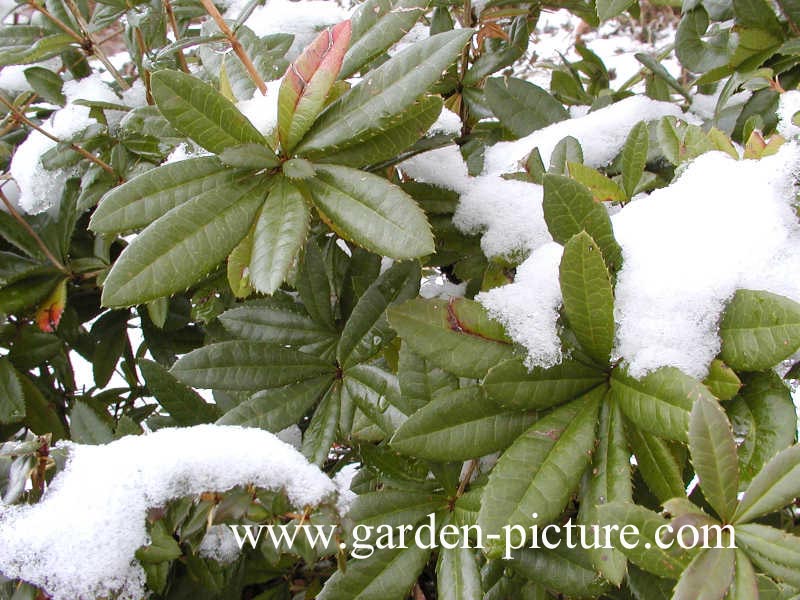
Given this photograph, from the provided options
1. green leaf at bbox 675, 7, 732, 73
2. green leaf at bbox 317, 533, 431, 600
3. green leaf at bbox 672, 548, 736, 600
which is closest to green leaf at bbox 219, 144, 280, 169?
green leaf at bbox 317, 533, 431, 600

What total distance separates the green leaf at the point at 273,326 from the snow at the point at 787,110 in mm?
710

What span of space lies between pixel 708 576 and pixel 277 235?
1.71ft

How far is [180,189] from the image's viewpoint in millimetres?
764

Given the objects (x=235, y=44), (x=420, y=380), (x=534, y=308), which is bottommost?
(x=420, y=380)

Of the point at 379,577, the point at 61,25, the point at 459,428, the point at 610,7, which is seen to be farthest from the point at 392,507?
the point at 61,25

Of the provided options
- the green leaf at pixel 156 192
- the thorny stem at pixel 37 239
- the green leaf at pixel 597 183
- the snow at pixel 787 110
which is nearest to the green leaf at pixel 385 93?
the green leaf at pixel 156 192

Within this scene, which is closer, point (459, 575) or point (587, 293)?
point (587, 293)

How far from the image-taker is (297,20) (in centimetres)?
137

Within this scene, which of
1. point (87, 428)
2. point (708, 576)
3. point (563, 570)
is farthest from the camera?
point (87, 428)

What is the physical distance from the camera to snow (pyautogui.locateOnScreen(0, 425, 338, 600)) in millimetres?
706

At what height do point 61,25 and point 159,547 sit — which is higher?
point 61,25

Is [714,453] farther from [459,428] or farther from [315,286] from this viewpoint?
[315,286]

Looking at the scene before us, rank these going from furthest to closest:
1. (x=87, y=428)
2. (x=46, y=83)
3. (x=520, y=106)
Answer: (x=46, y=83)
(x=520, y=106)
(x=87, y=428)

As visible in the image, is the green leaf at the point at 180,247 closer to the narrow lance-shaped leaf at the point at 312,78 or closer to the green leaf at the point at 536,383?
the narrow lance-shaped leaf at the point at 312,78
